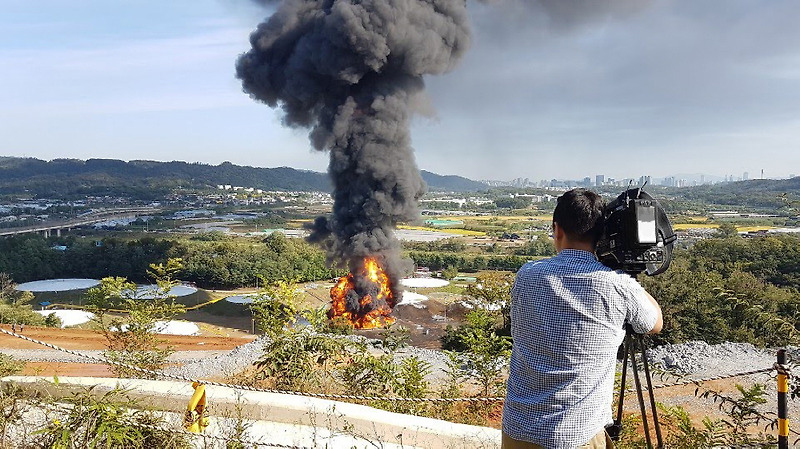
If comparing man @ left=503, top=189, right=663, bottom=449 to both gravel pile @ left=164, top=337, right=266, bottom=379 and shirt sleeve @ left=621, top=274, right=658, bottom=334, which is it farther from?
gravel pile @ left=164, top=337, right=266, bottom=379

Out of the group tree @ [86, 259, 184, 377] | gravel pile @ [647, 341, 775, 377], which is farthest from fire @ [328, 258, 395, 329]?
tree @ [86, 259, 184, 377]

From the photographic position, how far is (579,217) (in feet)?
6.34

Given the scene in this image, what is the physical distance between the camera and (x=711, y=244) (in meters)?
30.9

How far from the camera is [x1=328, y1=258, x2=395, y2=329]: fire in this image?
810 inches

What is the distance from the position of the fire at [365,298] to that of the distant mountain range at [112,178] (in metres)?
95.1

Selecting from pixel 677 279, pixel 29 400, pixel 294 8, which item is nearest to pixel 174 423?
pixel 29 400

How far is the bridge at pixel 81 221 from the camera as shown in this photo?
6482cm

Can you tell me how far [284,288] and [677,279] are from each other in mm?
16373

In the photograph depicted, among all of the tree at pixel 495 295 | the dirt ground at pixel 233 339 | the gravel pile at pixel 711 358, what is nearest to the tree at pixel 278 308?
the dirt ground at pixel 233 339

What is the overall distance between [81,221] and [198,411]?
89.6 m

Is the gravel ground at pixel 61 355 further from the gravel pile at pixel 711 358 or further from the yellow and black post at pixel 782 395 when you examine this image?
the yellow and black post at pixel 782 395

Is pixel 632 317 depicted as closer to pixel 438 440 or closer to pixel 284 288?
pixel 438 440

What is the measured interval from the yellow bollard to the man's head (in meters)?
2.31

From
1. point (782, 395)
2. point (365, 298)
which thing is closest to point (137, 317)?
point (782, 395)
